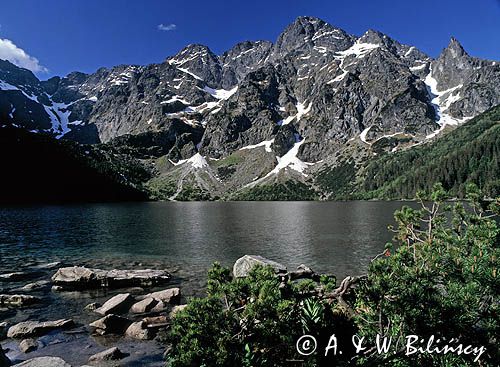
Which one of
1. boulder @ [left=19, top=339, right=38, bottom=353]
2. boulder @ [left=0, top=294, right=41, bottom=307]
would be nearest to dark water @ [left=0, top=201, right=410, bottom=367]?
boulder @ [left=19, top=339, right=38, bottom=353]

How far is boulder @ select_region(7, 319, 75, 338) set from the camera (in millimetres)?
22484

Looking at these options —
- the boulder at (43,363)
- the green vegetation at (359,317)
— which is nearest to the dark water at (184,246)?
the boulder at (43,363)

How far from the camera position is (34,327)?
23.0 meters

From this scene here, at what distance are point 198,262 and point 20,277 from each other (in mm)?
22074

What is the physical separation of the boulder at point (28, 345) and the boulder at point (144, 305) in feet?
25.9

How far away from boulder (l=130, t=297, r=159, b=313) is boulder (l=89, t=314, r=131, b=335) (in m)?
3.22

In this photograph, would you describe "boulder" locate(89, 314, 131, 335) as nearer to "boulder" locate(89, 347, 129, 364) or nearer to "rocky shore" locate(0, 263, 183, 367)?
"rocky shore" locate(0, 263, 183, 367)

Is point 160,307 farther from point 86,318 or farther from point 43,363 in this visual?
point 43,363

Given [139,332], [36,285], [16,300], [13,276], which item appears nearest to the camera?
[139,332]

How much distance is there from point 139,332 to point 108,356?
3.77 meters

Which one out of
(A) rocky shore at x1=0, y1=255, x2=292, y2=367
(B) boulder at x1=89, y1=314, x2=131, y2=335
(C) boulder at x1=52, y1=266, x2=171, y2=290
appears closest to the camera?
(A) rocky shore at x1=0, y1=255, x2=292, y2=367

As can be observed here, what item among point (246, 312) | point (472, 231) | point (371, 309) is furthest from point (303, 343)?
point (472, 231)

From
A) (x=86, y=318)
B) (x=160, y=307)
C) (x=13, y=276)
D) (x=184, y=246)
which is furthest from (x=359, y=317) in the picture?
(x=184, y=246)

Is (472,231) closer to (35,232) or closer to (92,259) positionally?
(92,259)
